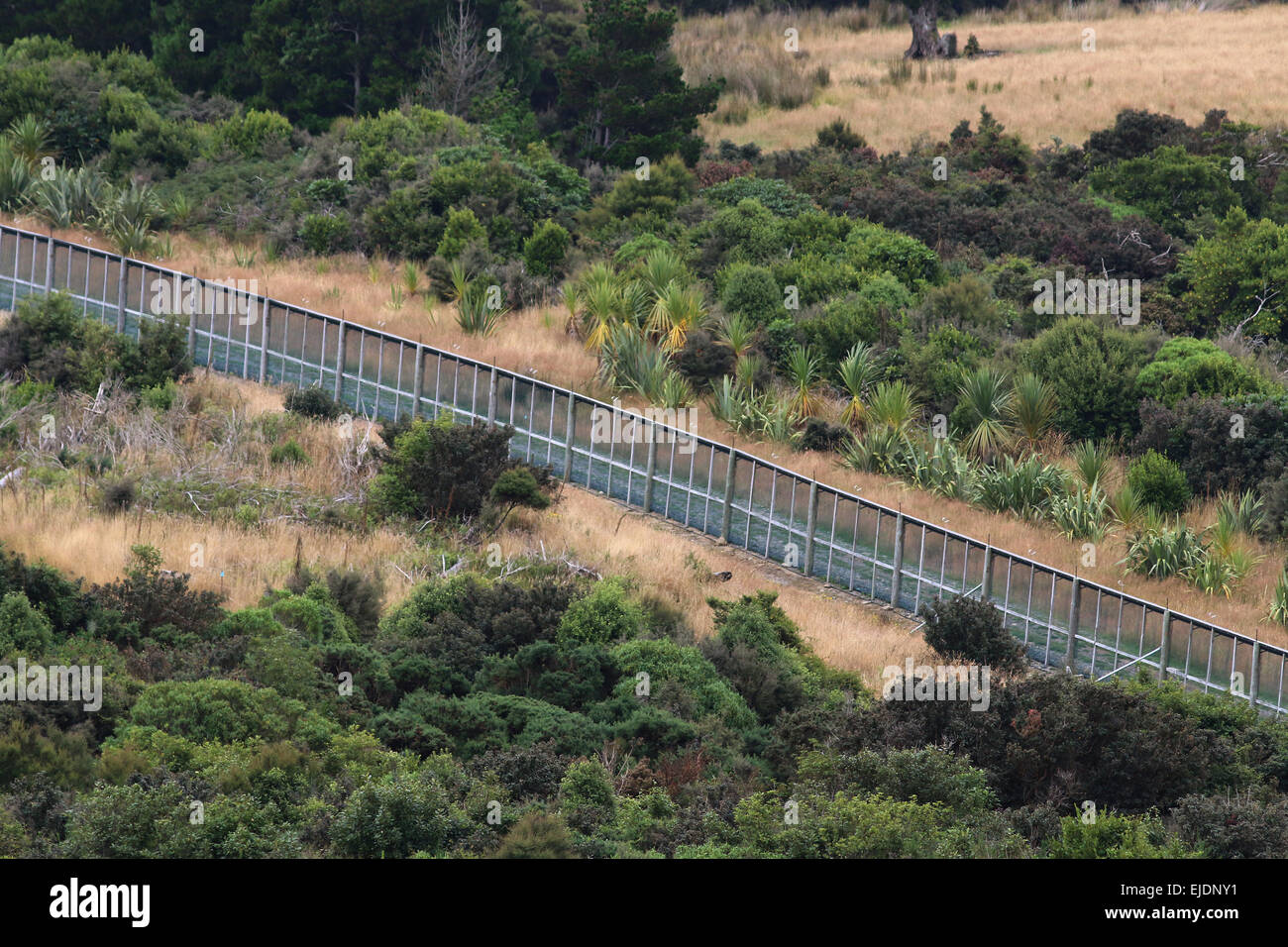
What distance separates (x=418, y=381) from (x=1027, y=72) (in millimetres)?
30858

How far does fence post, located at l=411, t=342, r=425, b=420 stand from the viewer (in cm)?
2781

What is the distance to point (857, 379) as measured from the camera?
29.9 meters

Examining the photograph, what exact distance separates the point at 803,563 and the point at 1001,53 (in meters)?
35.1

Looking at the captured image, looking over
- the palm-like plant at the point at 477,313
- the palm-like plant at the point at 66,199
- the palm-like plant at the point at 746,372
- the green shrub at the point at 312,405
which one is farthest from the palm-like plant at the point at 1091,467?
the palm-like plant at the point at 66,199

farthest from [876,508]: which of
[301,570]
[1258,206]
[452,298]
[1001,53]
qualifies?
[1001,53]

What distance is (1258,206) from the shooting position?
42.5 metres

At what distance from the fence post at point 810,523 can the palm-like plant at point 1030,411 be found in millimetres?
6443

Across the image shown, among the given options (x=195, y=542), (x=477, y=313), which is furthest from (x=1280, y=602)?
(x=195, y=542)

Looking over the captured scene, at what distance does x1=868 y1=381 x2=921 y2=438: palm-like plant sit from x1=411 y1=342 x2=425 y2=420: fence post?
7.46 m

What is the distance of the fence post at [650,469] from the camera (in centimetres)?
2609

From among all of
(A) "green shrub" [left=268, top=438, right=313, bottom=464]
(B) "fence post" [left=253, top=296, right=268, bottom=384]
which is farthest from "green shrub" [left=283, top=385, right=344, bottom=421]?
(B) "fence post" [left=253, top=296, right=268, bottom=384]

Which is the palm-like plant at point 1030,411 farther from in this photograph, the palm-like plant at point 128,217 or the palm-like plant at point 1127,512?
the palm-like plant at point 128,217

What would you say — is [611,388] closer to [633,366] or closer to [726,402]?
[633,366]

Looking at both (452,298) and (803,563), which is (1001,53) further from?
(803,563)
